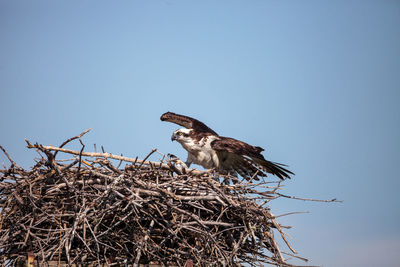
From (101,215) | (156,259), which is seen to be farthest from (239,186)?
(101,215)

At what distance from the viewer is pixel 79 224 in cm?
606

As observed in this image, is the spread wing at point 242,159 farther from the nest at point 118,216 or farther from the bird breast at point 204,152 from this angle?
the nest at point 118,216

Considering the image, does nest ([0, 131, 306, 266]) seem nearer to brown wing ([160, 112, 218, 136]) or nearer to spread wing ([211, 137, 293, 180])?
spread wing ([211, 137, 293, 180])

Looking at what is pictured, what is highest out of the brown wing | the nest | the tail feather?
the brown wing

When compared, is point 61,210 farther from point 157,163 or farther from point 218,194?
point 218,194

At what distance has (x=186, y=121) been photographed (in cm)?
995

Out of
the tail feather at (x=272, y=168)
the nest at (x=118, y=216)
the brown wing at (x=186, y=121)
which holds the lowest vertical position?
the nest at (x=118, y=216)

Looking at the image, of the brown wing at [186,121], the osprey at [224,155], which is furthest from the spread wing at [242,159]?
the brown wing at [186,121]

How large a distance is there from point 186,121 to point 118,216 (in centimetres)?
412

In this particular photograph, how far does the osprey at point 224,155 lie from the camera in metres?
8.14

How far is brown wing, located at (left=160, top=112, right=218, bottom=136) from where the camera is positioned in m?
9.91

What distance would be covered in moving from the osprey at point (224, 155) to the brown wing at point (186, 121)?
1.01 m

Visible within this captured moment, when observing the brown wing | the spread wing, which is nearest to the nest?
the spread wing

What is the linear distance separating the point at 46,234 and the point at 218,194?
2.31 metres
